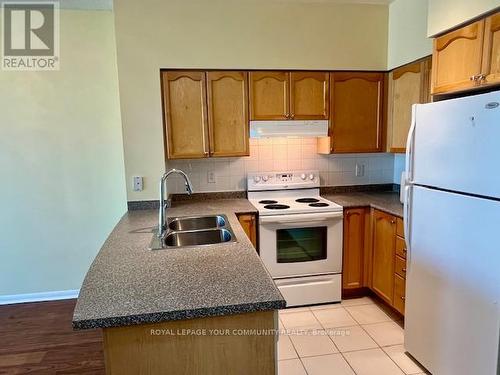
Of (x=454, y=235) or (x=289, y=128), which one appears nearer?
(x=454, y=235)

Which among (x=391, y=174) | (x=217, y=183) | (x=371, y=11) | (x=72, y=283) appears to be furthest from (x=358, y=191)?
(x=72, y=283)

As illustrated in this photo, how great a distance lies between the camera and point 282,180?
3.37 metres

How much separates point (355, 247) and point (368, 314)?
1.84 feet

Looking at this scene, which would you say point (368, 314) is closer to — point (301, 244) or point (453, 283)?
point (301, 244)

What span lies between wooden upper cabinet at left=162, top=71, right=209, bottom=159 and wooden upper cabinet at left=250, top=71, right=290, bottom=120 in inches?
16.8

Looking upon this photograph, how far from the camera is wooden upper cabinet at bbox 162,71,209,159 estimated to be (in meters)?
2.85

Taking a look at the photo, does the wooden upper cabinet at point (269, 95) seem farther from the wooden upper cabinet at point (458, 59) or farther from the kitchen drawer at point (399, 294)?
the kitchen drawer at point (399, 294)

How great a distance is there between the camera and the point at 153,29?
273cm

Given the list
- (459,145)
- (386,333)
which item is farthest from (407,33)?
(386,333)

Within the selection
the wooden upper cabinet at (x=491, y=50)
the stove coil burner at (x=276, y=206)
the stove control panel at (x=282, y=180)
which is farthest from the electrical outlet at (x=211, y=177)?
the wooden upper cabinet at (x=491, y=50)

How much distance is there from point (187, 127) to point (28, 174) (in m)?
1.49

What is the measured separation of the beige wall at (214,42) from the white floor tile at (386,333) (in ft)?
6.69

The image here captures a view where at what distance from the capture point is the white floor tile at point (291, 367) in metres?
2.17

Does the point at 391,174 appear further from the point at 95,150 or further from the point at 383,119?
the point at 95,150
